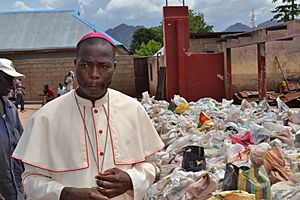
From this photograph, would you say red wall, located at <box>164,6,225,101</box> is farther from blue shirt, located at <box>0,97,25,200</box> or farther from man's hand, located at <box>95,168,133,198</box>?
man's hand, located at <box>95,168,133,198</box>

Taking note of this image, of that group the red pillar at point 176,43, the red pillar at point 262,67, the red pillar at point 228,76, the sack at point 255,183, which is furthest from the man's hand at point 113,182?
the red pillar at point 228,76

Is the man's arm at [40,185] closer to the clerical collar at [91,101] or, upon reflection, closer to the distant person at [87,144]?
the distant person at [87,144]

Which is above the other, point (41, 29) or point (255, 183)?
point (41, 29)

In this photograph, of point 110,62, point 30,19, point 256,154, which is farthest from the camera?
point 30,19

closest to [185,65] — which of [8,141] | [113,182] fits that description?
[8,141]

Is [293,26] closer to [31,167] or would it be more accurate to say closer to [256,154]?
[256,154]

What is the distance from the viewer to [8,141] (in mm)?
2793

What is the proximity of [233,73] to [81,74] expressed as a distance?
13.1 meters

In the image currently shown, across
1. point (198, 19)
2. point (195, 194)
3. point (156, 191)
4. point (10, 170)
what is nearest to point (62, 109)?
point (10, 170)

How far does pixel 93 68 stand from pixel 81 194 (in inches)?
18.0

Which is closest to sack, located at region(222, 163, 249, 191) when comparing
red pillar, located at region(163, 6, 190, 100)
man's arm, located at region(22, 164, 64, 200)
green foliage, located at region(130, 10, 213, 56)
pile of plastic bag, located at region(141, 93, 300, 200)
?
pile of plastic bag, located at region(141, 93, 300, 200)

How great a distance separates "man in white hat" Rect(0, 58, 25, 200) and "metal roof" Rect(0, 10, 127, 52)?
68.4 ft

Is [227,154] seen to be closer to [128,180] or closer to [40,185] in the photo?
[128,180]

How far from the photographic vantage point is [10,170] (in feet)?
9.18
